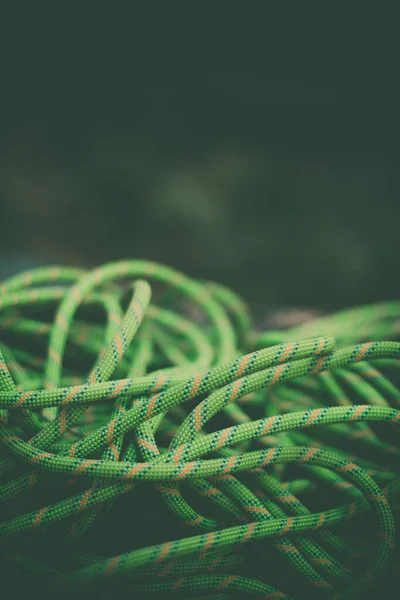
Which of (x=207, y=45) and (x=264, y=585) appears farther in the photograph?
(x=207, y=45)

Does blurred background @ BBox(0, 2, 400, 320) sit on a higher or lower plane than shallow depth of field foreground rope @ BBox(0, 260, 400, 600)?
higher

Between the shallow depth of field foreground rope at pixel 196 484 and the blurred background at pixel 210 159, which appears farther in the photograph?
the blurred background at pixel 210 159

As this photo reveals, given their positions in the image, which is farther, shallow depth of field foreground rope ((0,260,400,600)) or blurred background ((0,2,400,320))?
blurred background ((0,2,400,320))

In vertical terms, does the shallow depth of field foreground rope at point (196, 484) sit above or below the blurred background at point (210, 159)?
below

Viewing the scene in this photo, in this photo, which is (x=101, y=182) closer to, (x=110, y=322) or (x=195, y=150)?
(x=195, y=150)

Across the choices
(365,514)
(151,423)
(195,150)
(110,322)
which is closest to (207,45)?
(195,150)

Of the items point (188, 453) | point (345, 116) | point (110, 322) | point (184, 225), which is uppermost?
point (345, 116)
